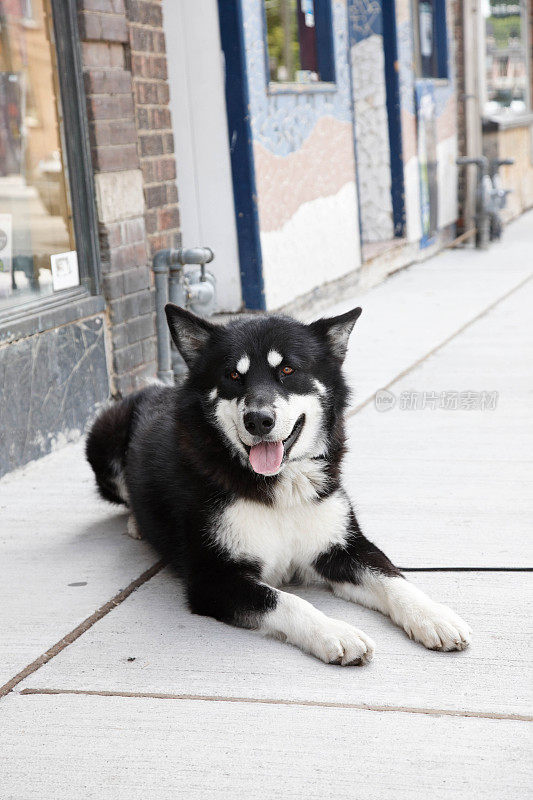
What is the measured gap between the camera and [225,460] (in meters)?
3.51

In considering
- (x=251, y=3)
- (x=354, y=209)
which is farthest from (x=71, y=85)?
(x=354, y=209)

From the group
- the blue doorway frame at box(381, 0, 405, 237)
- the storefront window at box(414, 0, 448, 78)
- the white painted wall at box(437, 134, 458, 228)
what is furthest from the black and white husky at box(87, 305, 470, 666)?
the storefront window at box(414, 0, 448, 78)

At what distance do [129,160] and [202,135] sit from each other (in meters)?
1.72

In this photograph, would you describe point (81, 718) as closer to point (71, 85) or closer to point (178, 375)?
point (178, 375)

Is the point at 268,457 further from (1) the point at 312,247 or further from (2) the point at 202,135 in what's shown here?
(1) the point at 312,247

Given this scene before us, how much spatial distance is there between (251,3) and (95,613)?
549 cm

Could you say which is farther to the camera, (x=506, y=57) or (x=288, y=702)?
(x=506, y=57)

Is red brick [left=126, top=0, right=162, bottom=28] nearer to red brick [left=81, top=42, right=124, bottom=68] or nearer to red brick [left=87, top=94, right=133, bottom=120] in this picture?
red brick [left=81, top=42, right=124, bottom=68]

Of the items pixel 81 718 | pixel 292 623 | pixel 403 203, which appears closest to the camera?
pixel 81 718

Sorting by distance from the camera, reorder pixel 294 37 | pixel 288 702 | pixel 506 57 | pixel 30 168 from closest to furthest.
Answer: pixel 288 702, pixel 30 168, pixel 294 37, pixel 506 57

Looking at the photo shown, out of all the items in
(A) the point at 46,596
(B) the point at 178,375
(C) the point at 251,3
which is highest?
(C) the point at 251,3

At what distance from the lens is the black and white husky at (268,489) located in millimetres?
3289

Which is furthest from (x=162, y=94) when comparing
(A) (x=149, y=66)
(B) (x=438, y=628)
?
(B) (x=438, y=628)

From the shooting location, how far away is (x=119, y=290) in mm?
5973
